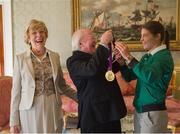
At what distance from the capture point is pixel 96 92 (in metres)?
1.77

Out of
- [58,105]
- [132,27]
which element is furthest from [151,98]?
[132,27]

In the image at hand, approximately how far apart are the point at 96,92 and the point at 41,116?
18.5 inches

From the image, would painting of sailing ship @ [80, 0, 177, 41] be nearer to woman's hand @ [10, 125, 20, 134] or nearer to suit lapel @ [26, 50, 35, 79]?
suit lapel @ [26, 50, 35, 79]

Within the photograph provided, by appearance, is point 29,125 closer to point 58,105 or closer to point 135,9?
point 58,105

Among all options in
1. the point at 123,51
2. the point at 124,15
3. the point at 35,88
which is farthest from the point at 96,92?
the point at 124,15

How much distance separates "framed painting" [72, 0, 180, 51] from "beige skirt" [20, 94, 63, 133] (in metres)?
2.46

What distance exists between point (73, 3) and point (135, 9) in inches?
35.6

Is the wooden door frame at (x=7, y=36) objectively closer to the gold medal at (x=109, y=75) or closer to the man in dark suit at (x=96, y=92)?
the man in dark suit at (x=96, y=92)

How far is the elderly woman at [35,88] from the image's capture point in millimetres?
1973

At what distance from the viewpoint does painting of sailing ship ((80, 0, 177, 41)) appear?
4.35 meters

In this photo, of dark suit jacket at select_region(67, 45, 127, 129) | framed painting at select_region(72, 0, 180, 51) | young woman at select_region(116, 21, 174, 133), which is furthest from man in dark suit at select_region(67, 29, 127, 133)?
framed painting at select_region(72, 0, 180, 51)

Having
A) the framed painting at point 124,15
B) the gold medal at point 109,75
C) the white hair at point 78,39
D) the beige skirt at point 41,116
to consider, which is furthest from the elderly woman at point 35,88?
the framed painting at point 124,15

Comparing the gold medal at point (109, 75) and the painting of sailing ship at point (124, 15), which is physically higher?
the painting of sailing ship at point (124, 15)

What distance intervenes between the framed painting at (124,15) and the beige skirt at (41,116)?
8.07 ft
